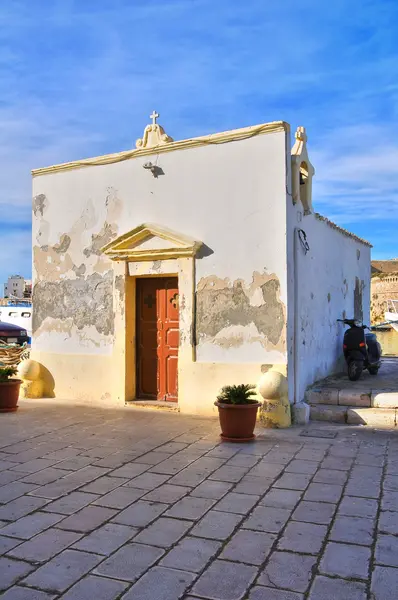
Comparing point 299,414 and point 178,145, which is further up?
point 178,145

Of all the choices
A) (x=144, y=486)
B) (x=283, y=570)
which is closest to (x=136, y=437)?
(x=144, y=486)

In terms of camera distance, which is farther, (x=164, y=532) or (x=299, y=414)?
(x=299, y=414)

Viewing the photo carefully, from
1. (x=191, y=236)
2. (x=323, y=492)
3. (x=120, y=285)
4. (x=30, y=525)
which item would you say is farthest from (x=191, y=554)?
(x=120, y=285)

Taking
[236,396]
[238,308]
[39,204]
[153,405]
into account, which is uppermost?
[39,204]

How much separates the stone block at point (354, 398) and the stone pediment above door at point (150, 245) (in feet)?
9.81

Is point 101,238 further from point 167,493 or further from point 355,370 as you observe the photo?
point 167,493

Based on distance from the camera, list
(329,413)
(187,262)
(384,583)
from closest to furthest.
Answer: (384,583) → (329,413) → (187,262)

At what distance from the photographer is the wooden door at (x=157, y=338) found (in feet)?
28.5

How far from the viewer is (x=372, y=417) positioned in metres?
7.30

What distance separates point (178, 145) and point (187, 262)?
71.0 inches

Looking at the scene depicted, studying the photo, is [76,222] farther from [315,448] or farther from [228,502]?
[228,502]

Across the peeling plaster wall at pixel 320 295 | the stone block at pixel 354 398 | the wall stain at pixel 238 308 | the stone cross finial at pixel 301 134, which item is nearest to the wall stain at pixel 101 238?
the wall stain at pixel 238 308

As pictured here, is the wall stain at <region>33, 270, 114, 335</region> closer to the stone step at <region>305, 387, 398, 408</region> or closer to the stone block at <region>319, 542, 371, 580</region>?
the stone step at <region>305, 387, 398, 408</region>

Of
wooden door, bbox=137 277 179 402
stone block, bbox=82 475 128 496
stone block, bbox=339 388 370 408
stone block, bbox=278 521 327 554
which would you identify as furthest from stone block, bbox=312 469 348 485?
wooden door, bbox=137 277 179 402
